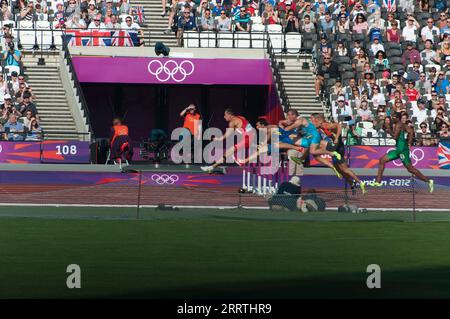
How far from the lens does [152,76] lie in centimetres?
4162

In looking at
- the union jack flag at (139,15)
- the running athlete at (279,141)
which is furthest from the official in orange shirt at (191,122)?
the running athlete at (279,141)

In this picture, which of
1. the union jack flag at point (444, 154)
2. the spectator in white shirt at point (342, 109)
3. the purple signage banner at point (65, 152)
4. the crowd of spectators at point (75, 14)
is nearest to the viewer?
the purple signage banner at point (65, 152)

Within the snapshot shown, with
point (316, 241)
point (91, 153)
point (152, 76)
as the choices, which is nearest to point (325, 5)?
point (152, 76)

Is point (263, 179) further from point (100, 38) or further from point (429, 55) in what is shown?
point (429, 55)

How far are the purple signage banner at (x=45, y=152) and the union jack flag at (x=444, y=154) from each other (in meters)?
9.60

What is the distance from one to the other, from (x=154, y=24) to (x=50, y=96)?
4.66m

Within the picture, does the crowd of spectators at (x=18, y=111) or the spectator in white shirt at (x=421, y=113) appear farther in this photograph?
the spectator in white shirt at (x=421, y=113)

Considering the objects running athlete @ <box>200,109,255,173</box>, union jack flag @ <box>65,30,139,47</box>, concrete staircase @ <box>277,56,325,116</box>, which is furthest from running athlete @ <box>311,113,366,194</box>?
union jack flag @ <box>65,30,139,47</box>

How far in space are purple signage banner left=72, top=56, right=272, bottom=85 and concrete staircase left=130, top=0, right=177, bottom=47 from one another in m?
0.96

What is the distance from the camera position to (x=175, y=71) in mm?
41406

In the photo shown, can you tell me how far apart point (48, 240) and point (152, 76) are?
73.0 feet

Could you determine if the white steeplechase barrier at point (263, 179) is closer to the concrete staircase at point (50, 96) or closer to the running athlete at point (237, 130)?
the running athlete at point (237, 130)

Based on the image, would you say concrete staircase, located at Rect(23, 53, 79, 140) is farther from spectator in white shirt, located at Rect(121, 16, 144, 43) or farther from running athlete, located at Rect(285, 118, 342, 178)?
running athlete, located at Rect(285, 118, 342, 178)

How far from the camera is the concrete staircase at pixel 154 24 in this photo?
42.2 metres
